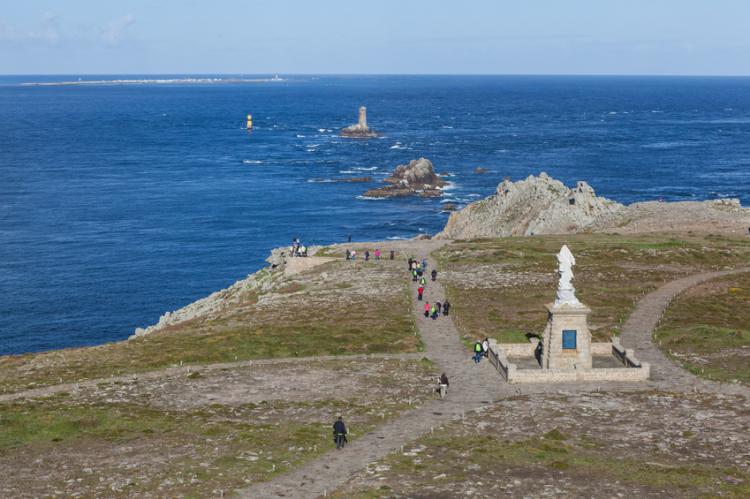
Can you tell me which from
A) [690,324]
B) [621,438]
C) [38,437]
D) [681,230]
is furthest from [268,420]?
[681,230]

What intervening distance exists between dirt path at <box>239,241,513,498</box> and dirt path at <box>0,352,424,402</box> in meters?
3.04

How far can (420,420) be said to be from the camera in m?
Result: 43.3

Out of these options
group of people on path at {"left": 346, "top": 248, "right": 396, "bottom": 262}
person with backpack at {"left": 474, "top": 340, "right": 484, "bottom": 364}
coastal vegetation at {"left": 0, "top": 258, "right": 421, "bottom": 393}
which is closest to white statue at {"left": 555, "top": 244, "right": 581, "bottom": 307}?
person with backpack at {"left": 474, "top": 340, "right": 484, "bottom": 364}

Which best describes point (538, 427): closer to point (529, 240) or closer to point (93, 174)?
point (529, 240)

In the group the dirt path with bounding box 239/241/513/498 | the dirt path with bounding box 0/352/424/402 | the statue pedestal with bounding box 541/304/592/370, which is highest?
the statue pedestal with bounding box 541/304/592/370

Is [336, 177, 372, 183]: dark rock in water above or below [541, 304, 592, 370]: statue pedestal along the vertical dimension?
below

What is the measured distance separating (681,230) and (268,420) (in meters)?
70.8

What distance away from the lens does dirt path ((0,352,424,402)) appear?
49000 millimetres

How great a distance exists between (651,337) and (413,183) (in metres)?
116

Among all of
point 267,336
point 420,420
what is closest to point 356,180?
point 267,336

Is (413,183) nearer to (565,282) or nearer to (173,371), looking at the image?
(173,371)

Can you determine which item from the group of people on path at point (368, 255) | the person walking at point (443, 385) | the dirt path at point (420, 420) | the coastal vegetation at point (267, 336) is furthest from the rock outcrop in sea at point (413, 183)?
the person walking at point (443, 385)

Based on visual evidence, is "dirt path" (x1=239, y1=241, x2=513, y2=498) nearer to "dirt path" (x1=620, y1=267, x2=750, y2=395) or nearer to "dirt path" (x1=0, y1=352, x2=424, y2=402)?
"dirt path" (x1=0, y1=352, x2=424, y2=402)

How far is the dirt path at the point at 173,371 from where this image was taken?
49000 millimetres
